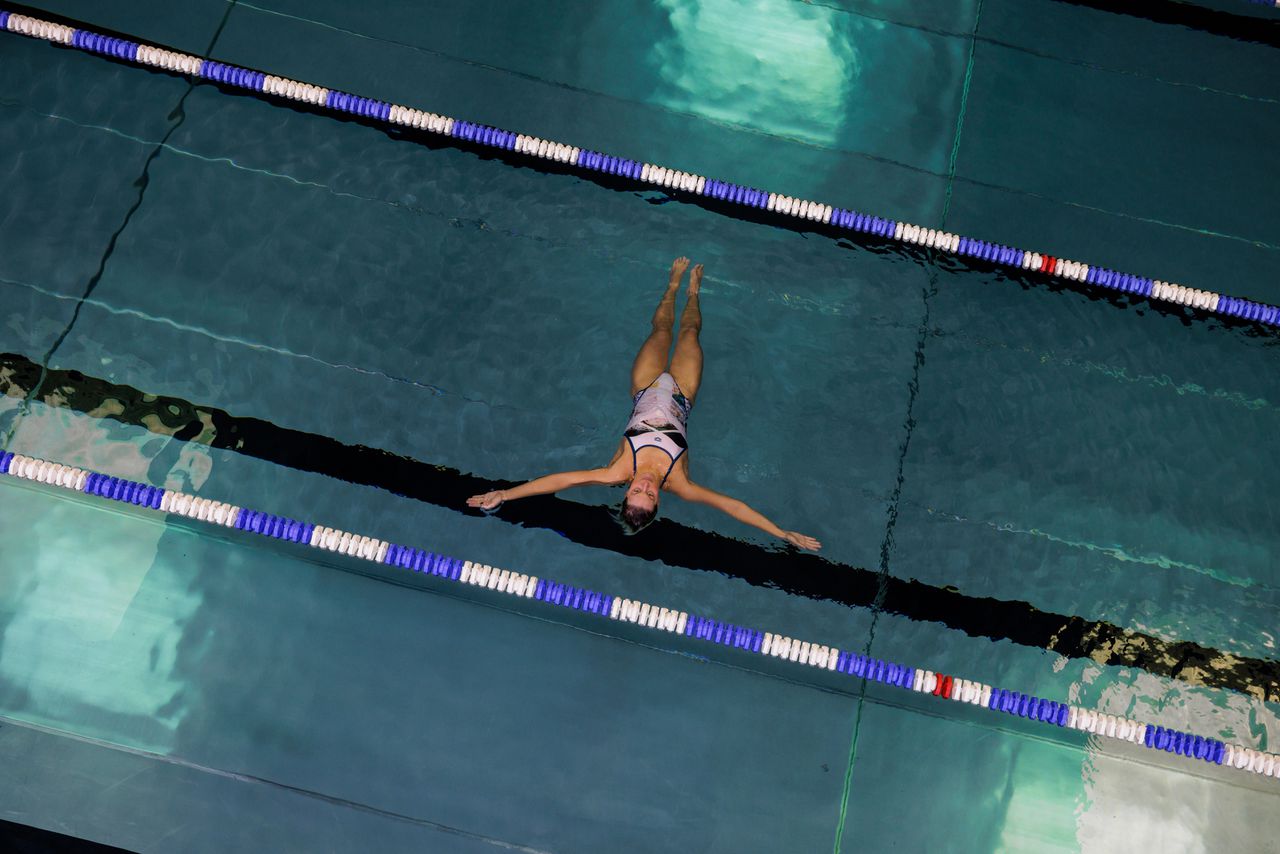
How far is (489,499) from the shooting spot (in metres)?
3.76

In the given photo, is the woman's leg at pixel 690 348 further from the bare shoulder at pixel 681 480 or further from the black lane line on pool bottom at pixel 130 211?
the black lane line on pool bottom at pixel 130 211

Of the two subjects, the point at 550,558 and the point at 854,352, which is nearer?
the point at 550,558

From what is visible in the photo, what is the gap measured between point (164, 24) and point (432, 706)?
12.0ft

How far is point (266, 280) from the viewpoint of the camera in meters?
4.17

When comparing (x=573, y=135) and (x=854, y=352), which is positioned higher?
(x=573, y=135)

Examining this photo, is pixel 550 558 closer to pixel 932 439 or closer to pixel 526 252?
pixel 526 252

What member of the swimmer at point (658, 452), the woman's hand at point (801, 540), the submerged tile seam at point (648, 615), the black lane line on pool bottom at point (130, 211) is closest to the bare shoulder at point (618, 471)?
the swimmer at point (658, 452)

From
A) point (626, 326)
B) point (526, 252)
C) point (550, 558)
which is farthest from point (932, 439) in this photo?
point (526, 252)

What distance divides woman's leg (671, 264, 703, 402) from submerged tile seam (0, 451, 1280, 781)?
981mm

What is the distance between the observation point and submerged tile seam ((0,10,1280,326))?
172 inches

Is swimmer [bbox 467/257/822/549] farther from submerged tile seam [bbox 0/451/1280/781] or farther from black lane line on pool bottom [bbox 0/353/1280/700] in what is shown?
submerged tile seam [bbox 0/451/1280/781]

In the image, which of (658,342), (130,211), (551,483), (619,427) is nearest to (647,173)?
(658,342)

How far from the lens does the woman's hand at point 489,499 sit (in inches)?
148

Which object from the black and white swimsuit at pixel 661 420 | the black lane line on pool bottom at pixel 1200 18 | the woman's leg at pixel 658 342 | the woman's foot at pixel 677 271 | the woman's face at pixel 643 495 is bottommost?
the woman's face at pixel 643 495
